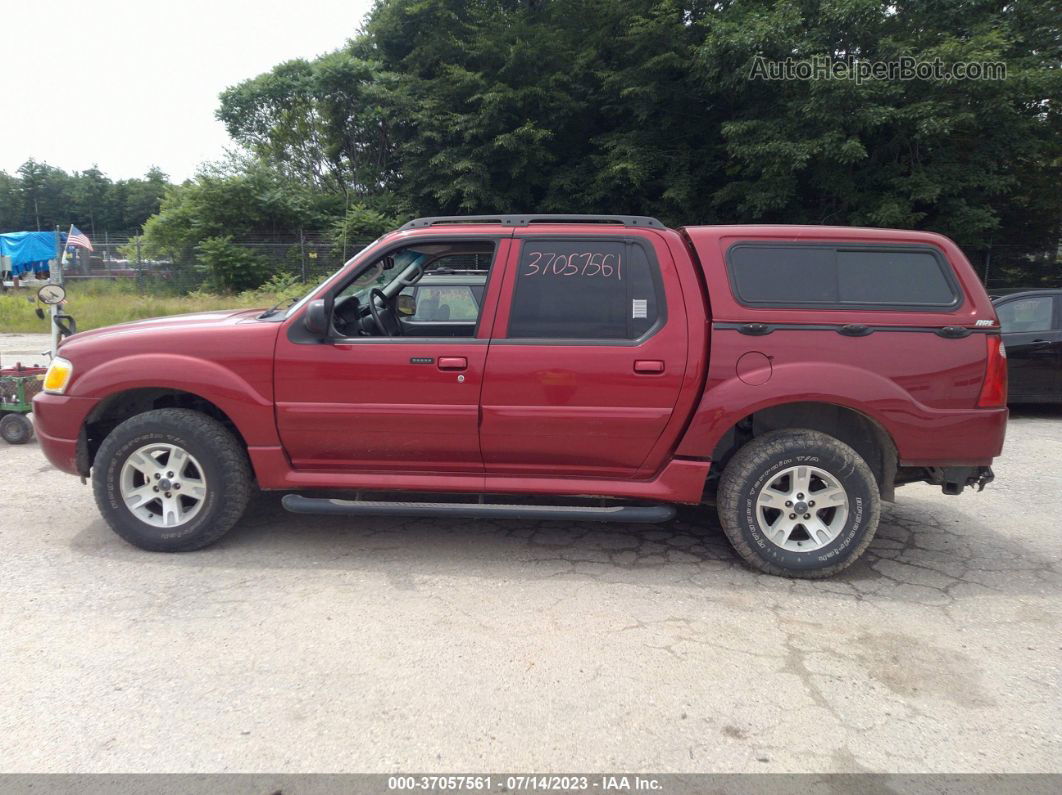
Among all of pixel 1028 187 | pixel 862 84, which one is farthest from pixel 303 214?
pixel 1028 187

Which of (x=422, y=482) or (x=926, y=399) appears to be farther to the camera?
(x=422, y=482)

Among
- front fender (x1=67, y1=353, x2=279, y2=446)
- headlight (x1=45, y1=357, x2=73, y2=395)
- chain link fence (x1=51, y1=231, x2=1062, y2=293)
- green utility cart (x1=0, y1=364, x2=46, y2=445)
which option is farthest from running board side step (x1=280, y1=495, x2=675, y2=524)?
chain link fence (x1=51, y1=231, x2=1062, y2=293)

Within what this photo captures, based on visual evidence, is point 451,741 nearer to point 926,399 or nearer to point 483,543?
point 483,543

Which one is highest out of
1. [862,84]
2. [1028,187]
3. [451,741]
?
[862,84]

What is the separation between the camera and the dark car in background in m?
7.94

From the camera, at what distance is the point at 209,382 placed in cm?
400

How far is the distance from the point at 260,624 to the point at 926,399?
3.57 m

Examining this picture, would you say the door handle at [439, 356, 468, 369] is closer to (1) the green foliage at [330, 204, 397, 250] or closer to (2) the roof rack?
(2) the roof rack

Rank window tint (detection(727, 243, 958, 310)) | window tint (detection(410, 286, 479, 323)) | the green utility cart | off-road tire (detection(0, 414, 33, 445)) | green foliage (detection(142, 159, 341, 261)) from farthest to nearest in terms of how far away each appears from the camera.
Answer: green foliage (detection(142, 159, 341, 261)), off-road tire (detection(0, 414, 33, 445)), the green utility cart, window tint (detection(410, 286, 479, 323)), window tint (detection(727, 243, 958, 310))

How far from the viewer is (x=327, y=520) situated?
15.7ft

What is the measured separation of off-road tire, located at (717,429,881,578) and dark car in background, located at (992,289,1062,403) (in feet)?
18.1

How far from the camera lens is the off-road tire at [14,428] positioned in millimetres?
6738

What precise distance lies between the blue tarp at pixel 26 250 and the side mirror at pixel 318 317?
87.8 feet

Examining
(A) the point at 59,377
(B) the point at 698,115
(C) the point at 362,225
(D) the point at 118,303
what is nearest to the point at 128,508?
(A) the point at 59,377
